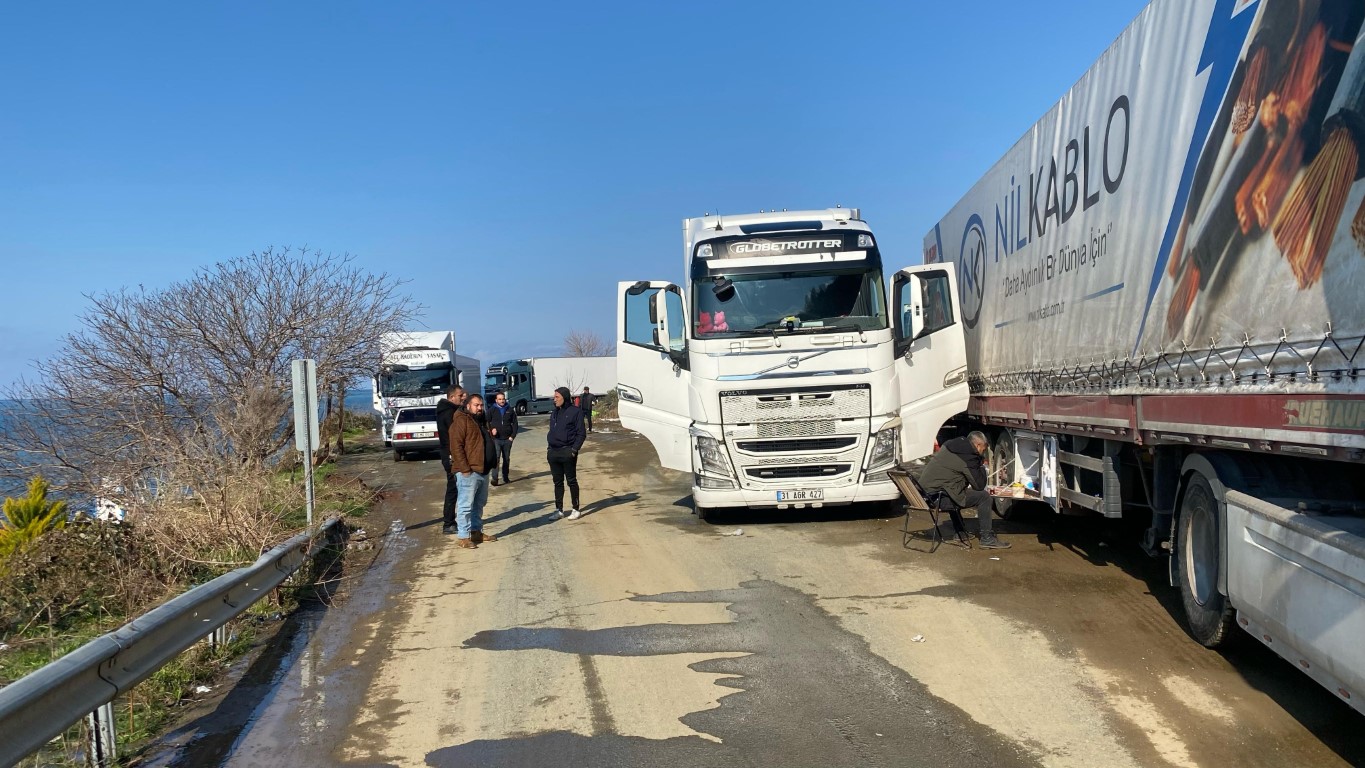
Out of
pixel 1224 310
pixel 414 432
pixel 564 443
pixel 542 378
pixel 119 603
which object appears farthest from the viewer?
pixel 542 378

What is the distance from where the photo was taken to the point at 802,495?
11.1m

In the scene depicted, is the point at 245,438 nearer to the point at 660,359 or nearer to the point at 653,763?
the point at 660,359

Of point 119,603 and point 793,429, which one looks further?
point 793,429

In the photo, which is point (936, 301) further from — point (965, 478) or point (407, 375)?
point (407, 375)

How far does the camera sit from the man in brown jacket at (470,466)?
11.0m

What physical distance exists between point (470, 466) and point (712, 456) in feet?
9.08

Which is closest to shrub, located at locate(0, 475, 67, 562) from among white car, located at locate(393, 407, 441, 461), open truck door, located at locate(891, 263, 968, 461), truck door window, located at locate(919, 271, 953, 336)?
open truck door, located at locate(891, 263, 968, 461)

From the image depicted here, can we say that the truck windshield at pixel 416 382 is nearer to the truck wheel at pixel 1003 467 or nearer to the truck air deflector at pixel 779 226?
the truck air deflector at pixel 779 226

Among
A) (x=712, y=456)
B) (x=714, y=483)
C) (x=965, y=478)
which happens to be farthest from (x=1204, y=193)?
(x=714, y=483)

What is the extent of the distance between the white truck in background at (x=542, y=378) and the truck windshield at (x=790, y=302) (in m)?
38.7

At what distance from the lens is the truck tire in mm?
5609

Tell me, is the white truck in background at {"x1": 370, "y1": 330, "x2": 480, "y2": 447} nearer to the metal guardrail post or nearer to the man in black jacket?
the man in black jacket

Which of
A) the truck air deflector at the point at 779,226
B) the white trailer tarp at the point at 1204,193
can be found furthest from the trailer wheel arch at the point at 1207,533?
the truck air deflector at the point at 779,226

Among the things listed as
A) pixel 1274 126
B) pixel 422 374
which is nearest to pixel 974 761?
pixel 1274 126
